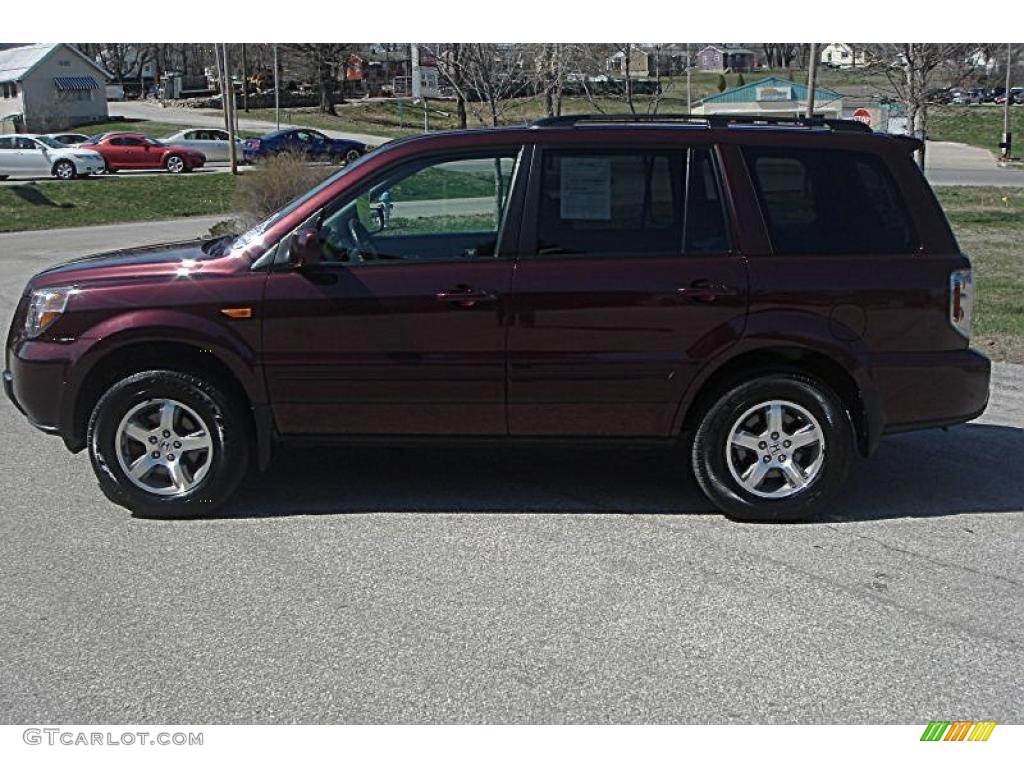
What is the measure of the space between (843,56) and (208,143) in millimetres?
23104

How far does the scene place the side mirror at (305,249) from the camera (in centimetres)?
548

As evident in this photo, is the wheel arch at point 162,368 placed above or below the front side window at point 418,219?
below

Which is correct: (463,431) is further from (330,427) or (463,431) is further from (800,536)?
(800,536)

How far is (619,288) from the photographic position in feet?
18.2

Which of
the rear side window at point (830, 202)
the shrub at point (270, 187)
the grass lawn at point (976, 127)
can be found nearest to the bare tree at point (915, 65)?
the shrub at point (270, 187)

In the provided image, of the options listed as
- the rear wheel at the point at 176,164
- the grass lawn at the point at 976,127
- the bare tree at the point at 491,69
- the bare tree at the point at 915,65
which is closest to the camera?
the bare tree at the point at 491,69

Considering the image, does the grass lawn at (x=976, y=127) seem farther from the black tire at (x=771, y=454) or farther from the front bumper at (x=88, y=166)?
the black tire at (x=771, y=454)

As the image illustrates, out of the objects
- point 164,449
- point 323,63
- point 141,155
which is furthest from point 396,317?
point 323,63

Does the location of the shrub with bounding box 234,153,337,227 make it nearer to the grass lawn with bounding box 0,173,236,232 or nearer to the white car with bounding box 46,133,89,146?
the grass lawn with bounding box 0,173,236,232

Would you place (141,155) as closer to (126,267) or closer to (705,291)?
(126,267)

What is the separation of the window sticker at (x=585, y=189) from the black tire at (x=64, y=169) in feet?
111

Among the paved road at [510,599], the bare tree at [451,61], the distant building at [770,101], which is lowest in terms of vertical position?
the paved road at [510,599]

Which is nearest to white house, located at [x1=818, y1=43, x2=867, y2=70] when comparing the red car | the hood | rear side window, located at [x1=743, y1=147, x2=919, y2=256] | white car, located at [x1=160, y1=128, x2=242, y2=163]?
rear side window, located at [x1=743, y1=147, x2=919, y2=256]

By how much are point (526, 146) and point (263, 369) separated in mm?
1664
